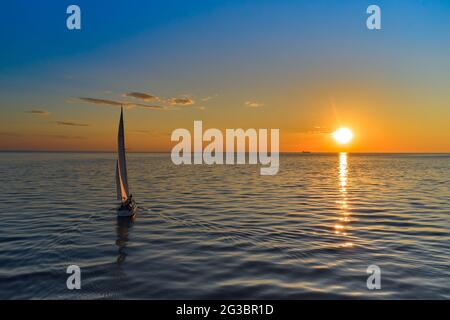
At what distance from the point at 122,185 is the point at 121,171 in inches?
69.7

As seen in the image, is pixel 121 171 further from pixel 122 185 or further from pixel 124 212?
pixel 124 212

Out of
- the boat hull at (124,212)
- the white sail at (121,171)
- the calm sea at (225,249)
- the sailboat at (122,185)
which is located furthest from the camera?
the white sail at (121,171)

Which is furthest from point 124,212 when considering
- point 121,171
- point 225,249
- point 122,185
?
point 225,249

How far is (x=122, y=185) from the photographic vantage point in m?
32.4

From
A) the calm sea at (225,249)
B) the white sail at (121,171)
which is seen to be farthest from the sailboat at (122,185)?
the calm sea at (225,249)

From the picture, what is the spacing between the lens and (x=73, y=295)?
13828mm

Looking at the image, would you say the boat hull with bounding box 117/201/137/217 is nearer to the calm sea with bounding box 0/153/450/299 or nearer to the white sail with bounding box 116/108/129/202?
the calm sea with bounding box 0/153/450/299

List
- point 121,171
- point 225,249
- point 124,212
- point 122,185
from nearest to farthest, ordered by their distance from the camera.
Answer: point 225,249 < point 124,212 < point 122,185 < point 121,171

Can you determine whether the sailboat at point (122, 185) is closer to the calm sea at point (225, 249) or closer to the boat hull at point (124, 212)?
the boat hull at point (124, 212)

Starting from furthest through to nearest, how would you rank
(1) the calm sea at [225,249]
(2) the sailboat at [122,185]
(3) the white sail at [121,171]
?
(3) the white sail at [121,171] → (2) the sailboat at [122,185] → (1) the calm sea at [225,249]

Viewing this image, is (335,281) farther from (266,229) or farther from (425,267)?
(266,229)

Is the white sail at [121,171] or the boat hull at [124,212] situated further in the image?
the white sail at [121,171]

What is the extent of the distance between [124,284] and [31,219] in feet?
57.2

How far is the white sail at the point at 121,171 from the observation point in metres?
32.7
